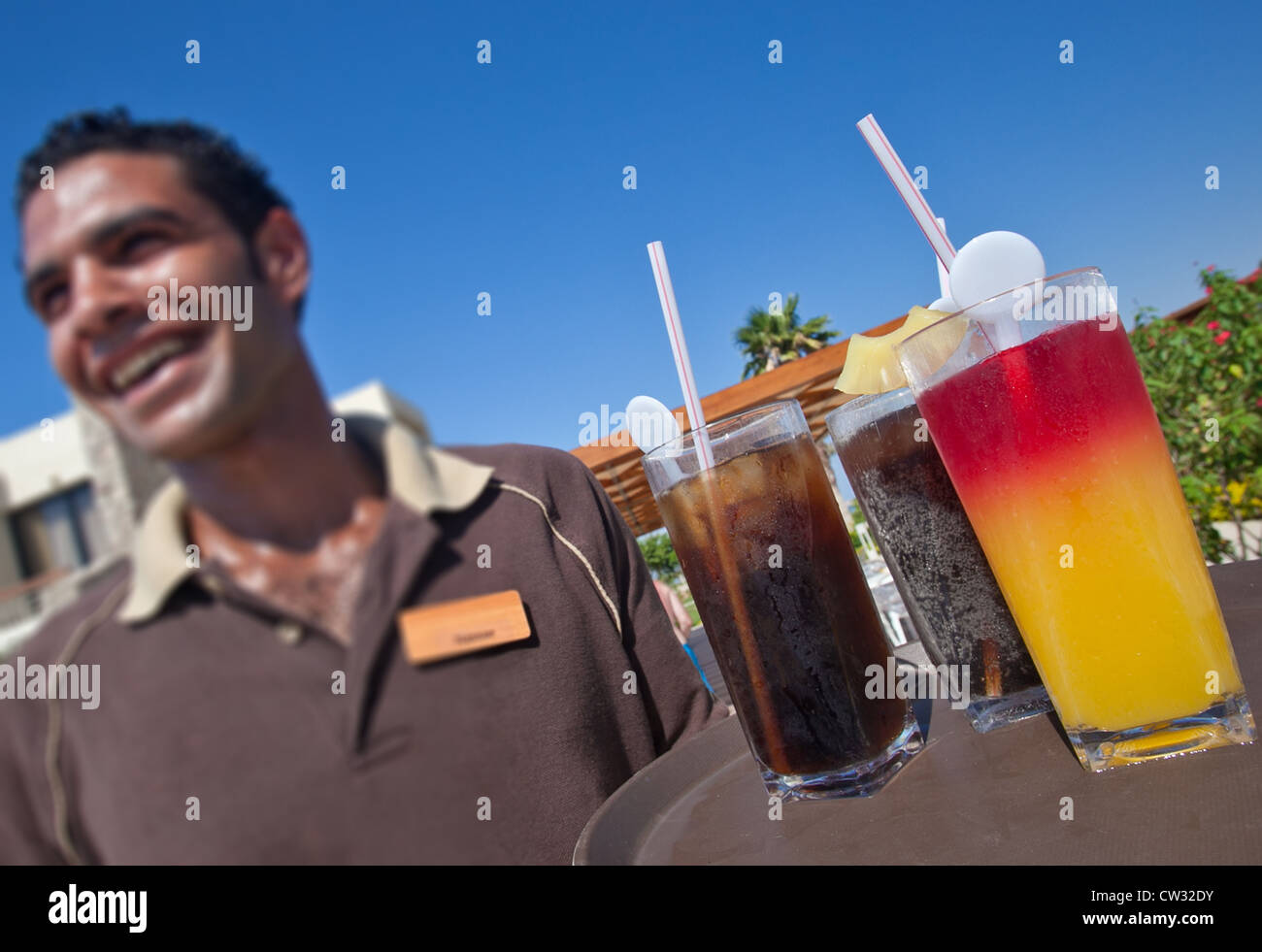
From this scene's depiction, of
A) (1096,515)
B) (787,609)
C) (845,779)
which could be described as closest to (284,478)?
(787,609)

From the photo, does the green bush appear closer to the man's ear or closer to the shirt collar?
the shirt collar

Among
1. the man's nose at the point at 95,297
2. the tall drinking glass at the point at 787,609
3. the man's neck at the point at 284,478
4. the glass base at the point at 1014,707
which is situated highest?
the man's nose at the point at 95,297

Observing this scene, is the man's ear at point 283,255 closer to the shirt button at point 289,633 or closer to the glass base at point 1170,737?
the shirt button at point 289,633

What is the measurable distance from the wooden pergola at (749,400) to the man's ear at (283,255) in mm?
2005

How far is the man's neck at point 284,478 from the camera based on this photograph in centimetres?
93

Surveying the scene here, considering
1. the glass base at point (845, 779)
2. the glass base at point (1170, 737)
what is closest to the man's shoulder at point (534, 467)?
the glass base at point (845, 779)

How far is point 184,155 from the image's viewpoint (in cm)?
99

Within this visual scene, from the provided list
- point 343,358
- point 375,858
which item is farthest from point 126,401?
point 375,858

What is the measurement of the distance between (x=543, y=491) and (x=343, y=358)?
41cm

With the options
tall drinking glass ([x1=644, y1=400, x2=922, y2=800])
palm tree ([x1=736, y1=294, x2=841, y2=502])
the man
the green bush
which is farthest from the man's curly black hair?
palm tree ([x1=736, y1=294, x2=841, y2=502])

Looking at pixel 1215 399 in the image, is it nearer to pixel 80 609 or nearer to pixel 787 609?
pixel 787 609

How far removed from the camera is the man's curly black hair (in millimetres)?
935

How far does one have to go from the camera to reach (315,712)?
920 millimetres
